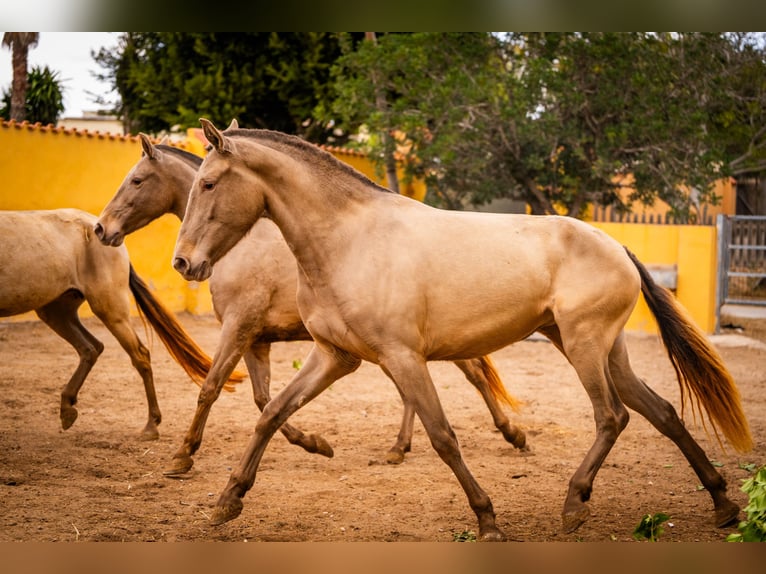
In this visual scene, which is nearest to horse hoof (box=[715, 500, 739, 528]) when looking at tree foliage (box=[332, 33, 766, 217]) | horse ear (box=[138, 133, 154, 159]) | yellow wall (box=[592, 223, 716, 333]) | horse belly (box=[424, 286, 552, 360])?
horse belly (box=[424, 286, 552, 360])

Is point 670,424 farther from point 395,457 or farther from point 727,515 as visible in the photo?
point 395,457

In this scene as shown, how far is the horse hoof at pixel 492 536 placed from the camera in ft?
13.1

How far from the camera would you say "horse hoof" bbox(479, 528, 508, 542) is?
13.1 ft

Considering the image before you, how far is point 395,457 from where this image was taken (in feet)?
18.2

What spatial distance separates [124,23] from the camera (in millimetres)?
4602

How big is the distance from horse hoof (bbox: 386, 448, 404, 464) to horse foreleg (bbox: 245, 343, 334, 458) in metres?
0.38

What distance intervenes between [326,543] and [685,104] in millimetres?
9663

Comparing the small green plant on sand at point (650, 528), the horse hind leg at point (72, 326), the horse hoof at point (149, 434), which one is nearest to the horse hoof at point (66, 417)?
the horse hind leg at point (72, 326)

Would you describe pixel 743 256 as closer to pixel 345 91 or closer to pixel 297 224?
pixel 345 91

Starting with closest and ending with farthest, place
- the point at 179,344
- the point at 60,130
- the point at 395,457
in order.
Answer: the point at 395,457 → the point at 179,344 → the point at 60,130

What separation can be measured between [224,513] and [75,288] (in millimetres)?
2476

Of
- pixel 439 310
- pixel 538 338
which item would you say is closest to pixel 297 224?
pixel 439 310

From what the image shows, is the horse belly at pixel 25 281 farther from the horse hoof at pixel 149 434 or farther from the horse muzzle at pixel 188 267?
the horse muzzle at pixel 188 267

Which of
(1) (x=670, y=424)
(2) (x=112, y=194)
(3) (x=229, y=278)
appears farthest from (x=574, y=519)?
(2) (x=112, y=194)
